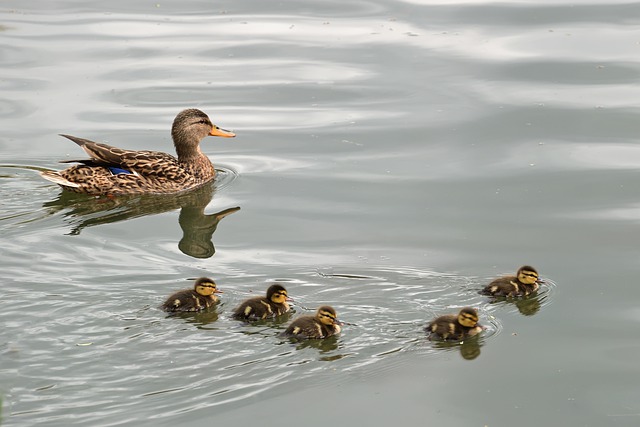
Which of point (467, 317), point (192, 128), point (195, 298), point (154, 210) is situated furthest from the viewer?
point (192, 128)

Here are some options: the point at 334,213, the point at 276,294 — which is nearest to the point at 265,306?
the point at 276,294

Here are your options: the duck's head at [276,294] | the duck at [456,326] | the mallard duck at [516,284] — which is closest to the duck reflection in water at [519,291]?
the mallard duck at [516,284]

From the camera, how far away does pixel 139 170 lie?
10.5 metres

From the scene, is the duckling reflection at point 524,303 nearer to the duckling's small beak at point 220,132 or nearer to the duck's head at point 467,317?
the duck's head at point 467,317

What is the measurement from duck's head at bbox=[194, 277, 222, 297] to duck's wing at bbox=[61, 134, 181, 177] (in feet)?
10.0

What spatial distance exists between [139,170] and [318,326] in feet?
12.4

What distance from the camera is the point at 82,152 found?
11.1 meters

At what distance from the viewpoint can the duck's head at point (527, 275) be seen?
7844mm

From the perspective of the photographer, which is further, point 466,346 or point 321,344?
point 466,346

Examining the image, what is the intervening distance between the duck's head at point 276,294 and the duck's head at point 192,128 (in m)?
3.65

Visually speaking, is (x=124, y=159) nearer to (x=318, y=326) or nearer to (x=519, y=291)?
(x=318, y=326)

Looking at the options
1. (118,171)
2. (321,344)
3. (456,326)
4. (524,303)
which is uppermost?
(118,171)

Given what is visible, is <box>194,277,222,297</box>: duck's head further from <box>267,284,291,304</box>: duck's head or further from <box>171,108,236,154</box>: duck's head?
<box>171,108,236,154</box>: duck's head

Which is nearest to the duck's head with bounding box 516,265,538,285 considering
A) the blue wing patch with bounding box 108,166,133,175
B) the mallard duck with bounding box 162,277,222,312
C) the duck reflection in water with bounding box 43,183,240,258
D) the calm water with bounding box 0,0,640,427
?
the calm water with bounding box 0,0,640,427
